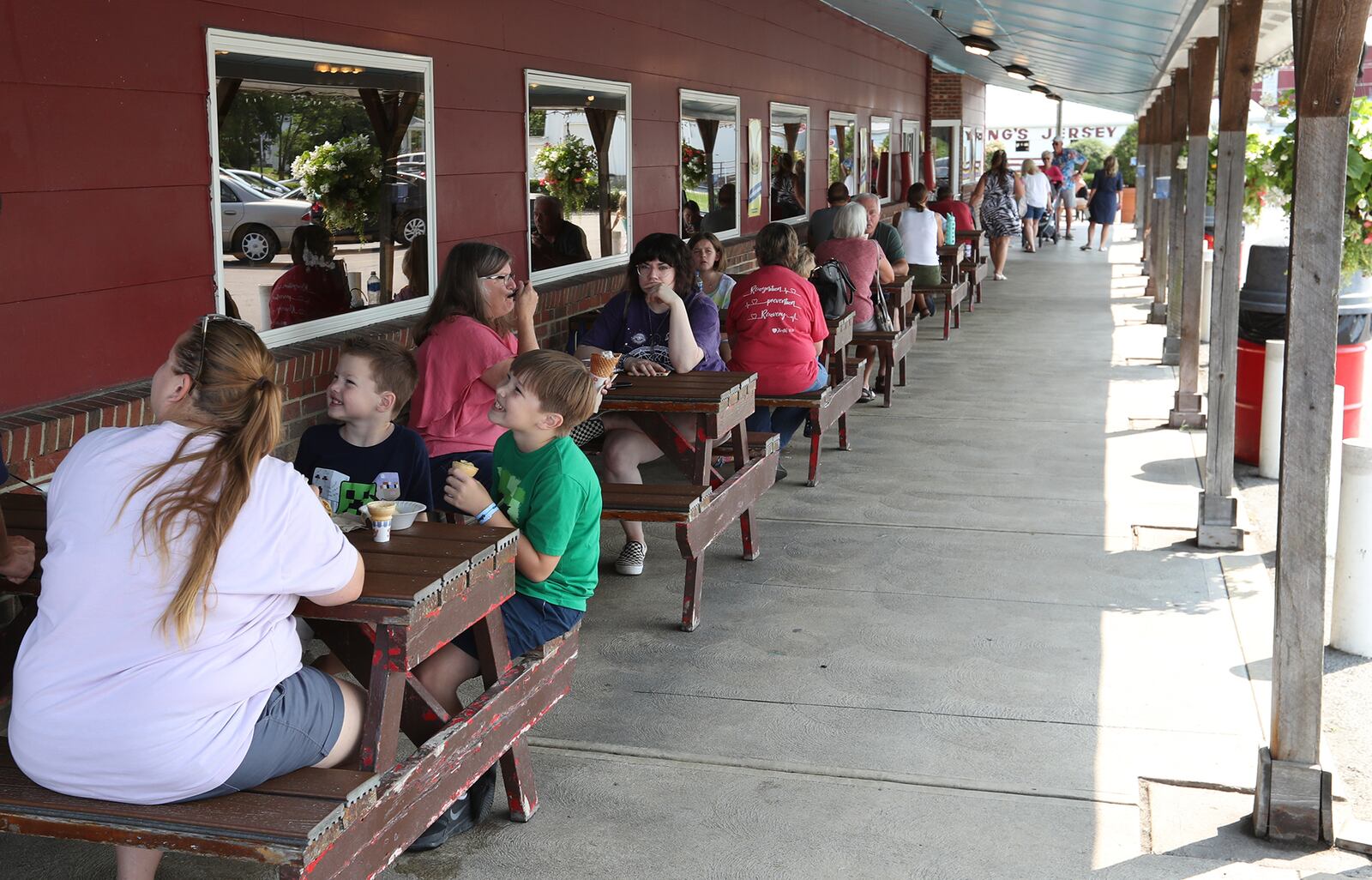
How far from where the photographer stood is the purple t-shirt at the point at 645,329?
5.91m

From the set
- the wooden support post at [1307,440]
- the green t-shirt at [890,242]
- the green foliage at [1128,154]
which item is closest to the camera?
the wooden support post at [1307,440]

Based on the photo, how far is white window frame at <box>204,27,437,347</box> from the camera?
455 cm

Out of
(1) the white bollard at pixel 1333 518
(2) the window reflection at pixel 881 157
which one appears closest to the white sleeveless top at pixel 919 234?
(2) the window reflection at pixel 881 157

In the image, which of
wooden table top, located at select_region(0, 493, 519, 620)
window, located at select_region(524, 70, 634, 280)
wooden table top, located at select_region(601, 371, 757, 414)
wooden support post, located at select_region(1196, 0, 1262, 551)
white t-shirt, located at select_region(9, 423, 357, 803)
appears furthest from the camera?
window, located at select_region(524, 70, 634, 280)

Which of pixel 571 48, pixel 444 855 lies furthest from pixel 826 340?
pixel 444 855

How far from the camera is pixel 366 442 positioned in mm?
3812

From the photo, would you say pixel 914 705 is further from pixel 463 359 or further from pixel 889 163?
pixel 889 163

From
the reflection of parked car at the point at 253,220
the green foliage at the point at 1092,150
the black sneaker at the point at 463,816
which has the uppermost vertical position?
the green foliage at the point at 1092,150

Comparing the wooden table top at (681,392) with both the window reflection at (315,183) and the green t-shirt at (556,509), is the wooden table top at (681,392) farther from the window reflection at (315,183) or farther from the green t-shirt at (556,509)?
the green t-shirt at (556,509)

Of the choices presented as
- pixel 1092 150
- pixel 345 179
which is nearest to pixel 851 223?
pixel 345 179

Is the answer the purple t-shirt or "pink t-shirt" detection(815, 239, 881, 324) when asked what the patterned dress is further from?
the purple t-shirt

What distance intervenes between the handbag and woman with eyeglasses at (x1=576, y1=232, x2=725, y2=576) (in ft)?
7.40

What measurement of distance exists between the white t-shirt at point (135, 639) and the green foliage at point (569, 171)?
4880 millimetres

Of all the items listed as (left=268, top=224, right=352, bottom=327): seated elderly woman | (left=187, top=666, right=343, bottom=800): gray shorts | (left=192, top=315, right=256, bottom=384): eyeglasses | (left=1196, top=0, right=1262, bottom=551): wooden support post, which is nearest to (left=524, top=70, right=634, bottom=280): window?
(left=268, top=224, right=352, bottom=327): seated elderly woman
